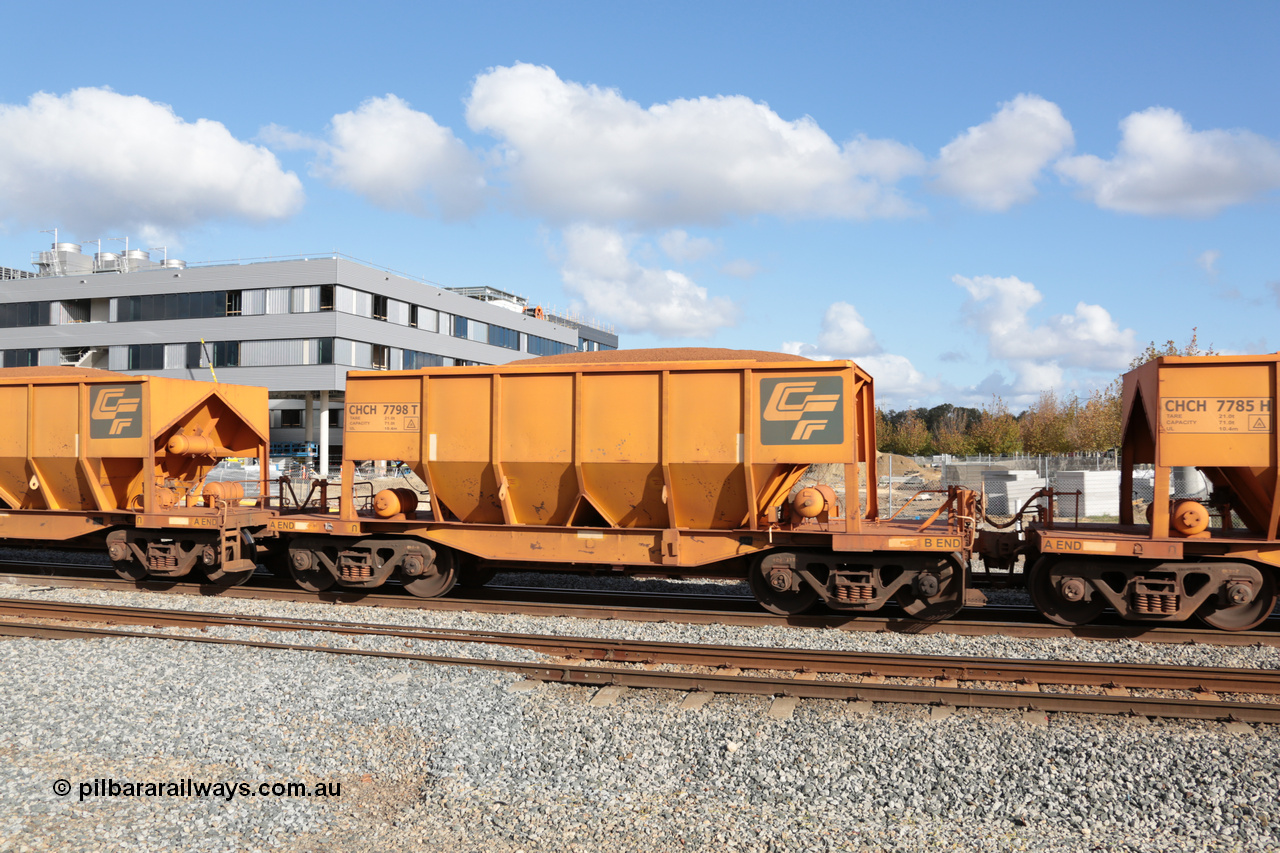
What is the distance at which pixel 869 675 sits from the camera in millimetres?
8312

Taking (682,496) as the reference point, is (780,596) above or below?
below

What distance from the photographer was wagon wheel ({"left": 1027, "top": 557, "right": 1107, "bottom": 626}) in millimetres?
9977

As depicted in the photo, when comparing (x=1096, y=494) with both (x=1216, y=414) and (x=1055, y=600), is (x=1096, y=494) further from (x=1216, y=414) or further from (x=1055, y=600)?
(x=1055, y=600)

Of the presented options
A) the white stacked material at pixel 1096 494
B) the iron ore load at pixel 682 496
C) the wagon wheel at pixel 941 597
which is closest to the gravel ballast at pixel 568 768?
the iron ore load at pixel 682 496

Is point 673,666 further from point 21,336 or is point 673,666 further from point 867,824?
point 21,336

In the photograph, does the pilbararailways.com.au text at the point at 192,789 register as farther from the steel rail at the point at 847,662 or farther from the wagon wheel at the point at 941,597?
the wagon wheel at the point at 941,597

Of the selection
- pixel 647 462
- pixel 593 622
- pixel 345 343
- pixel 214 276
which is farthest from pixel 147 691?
pixel 214 276

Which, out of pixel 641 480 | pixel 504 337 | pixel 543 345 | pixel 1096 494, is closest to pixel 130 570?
pixel 641 480

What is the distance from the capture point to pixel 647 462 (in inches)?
424

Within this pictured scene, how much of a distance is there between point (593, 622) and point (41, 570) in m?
10.6

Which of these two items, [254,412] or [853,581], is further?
[254,412]

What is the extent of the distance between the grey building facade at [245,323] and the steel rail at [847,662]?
41889mm

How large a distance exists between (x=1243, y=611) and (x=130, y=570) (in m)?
15.8

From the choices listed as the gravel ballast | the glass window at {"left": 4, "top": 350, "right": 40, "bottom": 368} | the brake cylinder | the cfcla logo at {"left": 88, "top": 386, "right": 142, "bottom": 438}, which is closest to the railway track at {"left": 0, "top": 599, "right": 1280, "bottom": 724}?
the gravel ballast
